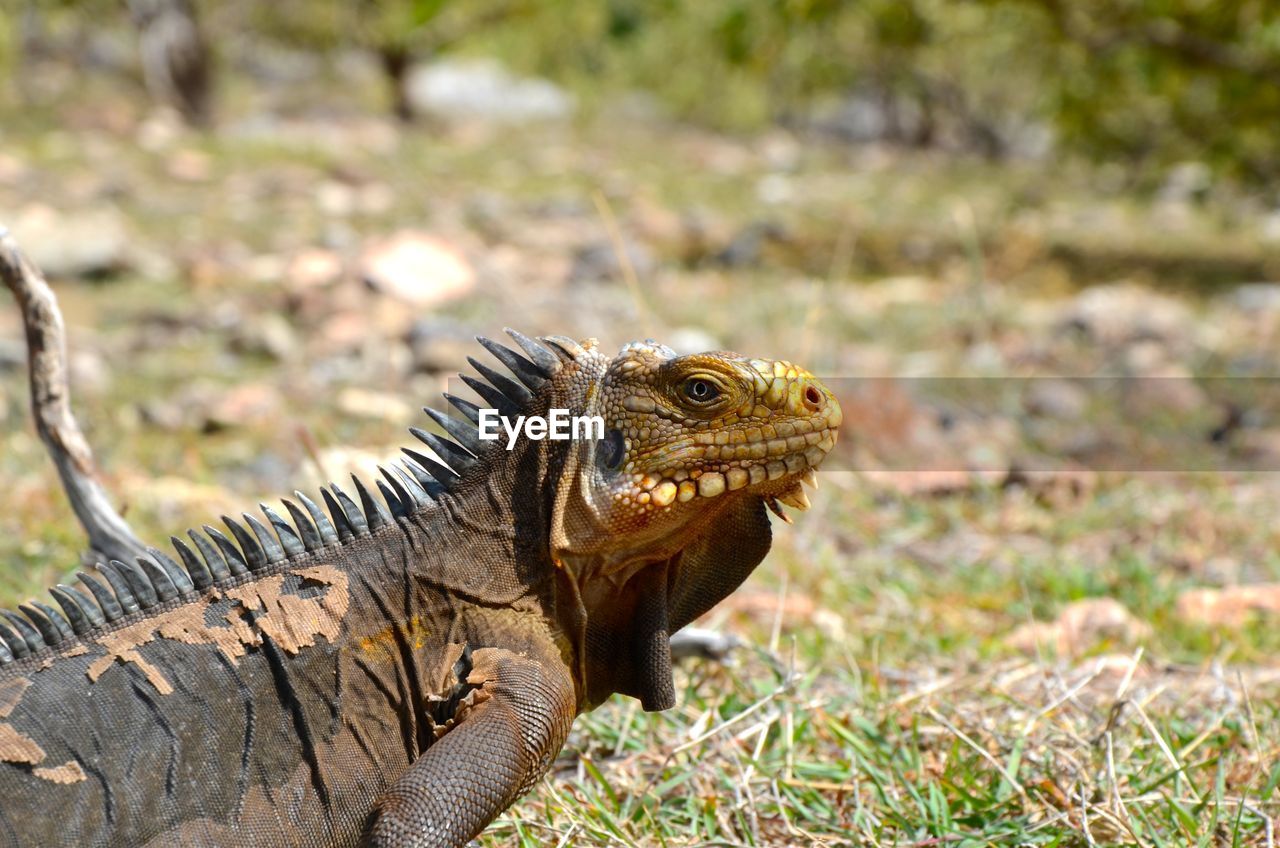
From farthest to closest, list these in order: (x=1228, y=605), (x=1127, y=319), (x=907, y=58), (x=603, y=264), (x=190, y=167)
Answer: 1. (x=907, y=58)
2. (x=190, y=167)
3. (x=603, y=264)
4. (x=1127, y=319)
5. (x=1228, y=605)

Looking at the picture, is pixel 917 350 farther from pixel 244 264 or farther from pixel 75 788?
pixel 75 788

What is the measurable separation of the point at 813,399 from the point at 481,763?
892mm

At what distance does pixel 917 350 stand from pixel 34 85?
904 inches

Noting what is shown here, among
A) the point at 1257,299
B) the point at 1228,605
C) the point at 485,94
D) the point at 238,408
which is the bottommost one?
the point at 1257,299

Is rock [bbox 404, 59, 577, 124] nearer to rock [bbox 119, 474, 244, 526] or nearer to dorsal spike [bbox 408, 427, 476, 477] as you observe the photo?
rock [bbox 119, 474, 244, 526]

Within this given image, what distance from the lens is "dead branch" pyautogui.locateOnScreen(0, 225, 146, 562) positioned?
3.27 m

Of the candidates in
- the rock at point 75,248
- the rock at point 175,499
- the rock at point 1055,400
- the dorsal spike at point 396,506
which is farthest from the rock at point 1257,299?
the dorsal spike at point 396,506

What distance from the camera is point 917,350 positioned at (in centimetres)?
901

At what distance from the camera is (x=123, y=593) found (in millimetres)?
2297

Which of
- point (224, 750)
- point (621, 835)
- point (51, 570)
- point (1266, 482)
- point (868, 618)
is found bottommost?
point (1266, 482)

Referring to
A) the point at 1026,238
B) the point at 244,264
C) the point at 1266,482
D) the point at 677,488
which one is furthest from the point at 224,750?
the point at 1026,238

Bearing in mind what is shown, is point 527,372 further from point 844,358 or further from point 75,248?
point 75,248

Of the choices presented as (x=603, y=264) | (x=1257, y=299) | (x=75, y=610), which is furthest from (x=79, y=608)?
(x=1257, y=299)

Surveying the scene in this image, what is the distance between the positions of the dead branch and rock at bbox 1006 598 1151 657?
9.07ft
